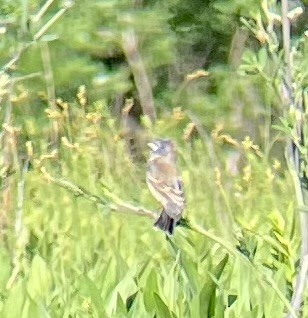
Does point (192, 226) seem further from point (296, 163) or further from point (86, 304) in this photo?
point (86, 304)

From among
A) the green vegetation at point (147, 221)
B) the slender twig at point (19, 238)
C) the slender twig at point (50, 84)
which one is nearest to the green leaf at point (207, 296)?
the green vegetation at point (147, 221)

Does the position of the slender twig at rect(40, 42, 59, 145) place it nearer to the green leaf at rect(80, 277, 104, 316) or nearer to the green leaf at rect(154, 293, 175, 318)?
the green leaf at rect(80, 277, 104, 316)

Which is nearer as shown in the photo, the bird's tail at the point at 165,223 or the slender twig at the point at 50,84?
the bird's tail at the point at 165,223

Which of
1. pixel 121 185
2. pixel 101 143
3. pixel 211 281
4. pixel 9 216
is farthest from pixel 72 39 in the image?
pixel 211 281

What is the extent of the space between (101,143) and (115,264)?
6.40 ft

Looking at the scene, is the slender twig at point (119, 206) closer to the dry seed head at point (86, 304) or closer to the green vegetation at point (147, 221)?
the green vegetation at point (147, 221)

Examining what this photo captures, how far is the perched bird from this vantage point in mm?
1312

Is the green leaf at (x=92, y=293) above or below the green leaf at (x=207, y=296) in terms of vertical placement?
below

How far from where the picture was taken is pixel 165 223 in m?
1.32

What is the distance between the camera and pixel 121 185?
122 inches

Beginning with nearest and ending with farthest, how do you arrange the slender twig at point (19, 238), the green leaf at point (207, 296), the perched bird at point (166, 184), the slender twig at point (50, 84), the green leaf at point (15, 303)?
the perched bird at point (166, 184)
the green leaf at point (207, 296)
the green leaf at point (15, 303)
the slender twig at point (19, 238)
the slender twig at point (50, 84)

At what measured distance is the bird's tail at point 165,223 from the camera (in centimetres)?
130

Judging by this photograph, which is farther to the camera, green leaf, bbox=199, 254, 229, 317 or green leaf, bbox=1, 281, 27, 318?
green leaf, bbox=1, 281, 27, 318

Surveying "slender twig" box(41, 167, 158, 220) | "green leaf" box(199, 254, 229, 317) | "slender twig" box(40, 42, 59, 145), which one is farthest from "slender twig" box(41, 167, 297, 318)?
"slender twig" box(40, 42, 59, 145)
